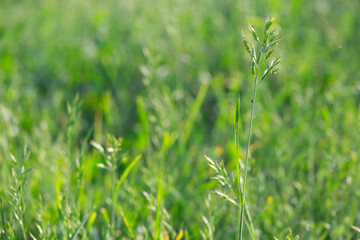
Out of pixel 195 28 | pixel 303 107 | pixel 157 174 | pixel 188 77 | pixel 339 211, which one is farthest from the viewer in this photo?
pixel 195 28

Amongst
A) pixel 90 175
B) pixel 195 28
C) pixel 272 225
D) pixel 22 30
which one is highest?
pixel 195 28

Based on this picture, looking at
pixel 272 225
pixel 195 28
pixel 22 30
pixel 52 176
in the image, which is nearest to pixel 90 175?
pixel 52 176

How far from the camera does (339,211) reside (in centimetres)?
154

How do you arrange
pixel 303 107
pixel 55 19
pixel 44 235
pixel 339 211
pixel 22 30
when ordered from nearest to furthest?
1. pixel 44 235
2. pixel 339 211
3. pixel 303 107
4. pixel 22 30
5. pixel 55 19

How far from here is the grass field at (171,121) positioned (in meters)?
1.46

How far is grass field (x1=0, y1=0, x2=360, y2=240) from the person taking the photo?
1.46m

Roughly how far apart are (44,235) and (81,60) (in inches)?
65.0

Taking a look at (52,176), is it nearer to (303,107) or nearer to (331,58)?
(303,107)

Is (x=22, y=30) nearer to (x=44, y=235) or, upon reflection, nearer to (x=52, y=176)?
(x=52, y=176)

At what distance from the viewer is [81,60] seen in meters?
2.69

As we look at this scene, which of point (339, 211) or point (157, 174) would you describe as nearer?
point (339, 211)

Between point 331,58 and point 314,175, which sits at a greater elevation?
point 331,58

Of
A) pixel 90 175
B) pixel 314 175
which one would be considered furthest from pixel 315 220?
pixel 90 175

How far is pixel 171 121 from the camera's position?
6.68 ft
